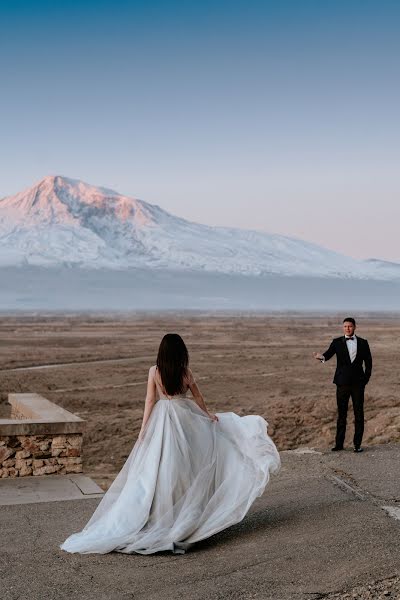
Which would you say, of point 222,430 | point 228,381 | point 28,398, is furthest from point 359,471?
point 228,381

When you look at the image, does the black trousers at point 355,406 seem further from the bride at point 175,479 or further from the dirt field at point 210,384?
the bride at point 175,479

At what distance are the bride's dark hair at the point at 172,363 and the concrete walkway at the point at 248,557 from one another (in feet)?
4.59

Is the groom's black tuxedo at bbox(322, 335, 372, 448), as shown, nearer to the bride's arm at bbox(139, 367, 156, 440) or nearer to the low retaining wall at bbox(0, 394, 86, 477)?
the low retaining wall at bbox(0, 394, 86, 477)

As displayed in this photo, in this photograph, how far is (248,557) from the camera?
6961mm

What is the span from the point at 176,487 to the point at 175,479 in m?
0.07

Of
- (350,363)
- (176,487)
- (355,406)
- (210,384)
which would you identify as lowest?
(210,384)

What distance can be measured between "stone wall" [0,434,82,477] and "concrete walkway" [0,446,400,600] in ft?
4.54

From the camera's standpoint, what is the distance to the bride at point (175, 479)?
7.18 m

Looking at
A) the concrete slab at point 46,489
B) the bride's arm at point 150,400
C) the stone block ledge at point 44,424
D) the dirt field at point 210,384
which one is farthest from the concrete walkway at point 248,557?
the dirt field at point 210,384

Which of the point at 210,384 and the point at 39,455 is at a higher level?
the point at 39,455

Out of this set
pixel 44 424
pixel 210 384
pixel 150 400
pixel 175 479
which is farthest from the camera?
pixel 210 384

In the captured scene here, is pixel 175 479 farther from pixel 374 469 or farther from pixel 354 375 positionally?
pixel 354 375

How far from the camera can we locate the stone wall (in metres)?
10.5

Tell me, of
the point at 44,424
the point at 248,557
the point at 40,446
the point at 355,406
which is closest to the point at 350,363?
the point at 355,406
